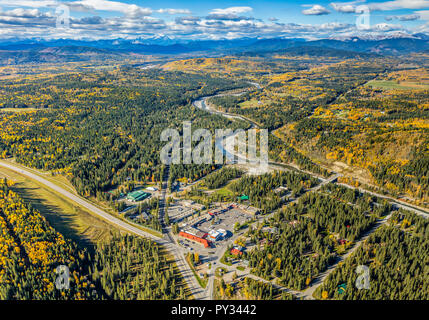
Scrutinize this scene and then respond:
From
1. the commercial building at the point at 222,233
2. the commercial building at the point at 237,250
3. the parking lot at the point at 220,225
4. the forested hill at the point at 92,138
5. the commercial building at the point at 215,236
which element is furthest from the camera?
the forested hill at the point at 92,138

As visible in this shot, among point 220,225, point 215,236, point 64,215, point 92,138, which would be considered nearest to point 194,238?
point 215,236

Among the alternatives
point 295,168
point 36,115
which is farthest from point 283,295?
point 36,115

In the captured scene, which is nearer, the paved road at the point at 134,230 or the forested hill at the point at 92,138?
the paved road at the point at 134,230

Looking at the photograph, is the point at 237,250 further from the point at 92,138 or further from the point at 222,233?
the point at 92,138

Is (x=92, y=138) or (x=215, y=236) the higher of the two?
(x=92, y=138)

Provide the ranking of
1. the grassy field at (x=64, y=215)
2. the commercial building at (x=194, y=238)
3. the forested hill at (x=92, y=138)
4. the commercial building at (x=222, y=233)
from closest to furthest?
the commercial building at (x=194, y=238) → the commercial building at (x=222, y=233) → the grassy field at (x=64, y=215) → the forested hill at (x=92, y=138)

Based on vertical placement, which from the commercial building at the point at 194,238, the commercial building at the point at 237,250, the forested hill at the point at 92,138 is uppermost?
the forested hill at the point at 92,138

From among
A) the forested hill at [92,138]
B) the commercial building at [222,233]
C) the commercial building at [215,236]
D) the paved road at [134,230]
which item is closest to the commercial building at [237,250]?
the commercial building at [222,233]

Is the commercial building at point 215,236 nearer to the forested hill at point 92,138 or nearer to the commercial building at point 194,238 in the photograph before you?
the commercial building at point 194,238

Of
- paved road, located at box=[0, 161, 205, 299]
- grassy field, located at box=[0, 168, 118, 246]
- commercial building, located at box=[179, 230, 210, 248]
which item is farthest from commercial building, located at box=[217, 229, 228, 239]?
grassy field, located at box=[0, 168, 118, 246]

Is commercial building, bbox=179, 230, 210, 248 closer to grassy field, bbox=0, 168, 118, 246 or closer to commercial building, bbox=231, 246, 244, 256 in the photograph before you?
commercial building, bbox=231, 246, 244, 256
